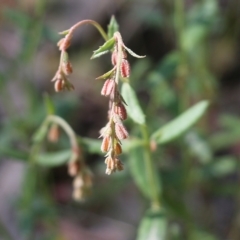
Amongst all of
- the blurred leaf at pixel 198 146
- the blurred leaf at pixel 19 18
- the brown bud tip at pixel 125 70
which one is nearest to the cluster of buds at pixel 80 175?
the brown bud tip at pixel 125 70

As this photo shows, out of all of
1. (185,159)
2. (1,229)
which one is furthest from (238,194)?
(1,229)

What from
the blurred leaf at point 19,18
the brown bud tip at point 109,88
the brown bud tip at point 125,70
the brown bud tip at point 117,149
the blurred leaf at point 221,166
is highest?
the blurred leaf at point 19,18

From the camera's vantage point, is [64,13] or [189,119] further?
[64,13]

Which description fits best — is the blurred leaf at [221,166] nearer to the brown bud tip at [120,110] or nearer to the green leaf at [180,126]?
the green leaf at [180,126]

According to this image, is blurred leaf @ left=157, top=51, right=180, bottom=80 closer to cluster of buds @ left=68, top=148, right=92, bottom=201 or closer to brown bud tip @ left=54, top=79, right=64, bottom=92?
cluster of buds @ left=68, top=148, right=92, bottom=201

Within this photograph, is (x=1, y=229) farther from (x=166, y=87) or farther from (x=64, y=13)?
(x=64, y=13)

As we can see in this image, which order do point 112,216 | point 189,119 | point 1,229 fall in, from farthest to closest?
point 112,216, point 1,229, point 189,119

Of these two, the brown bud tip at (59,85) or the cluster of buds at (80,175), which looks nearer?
the brown bud tip at (59,85)
